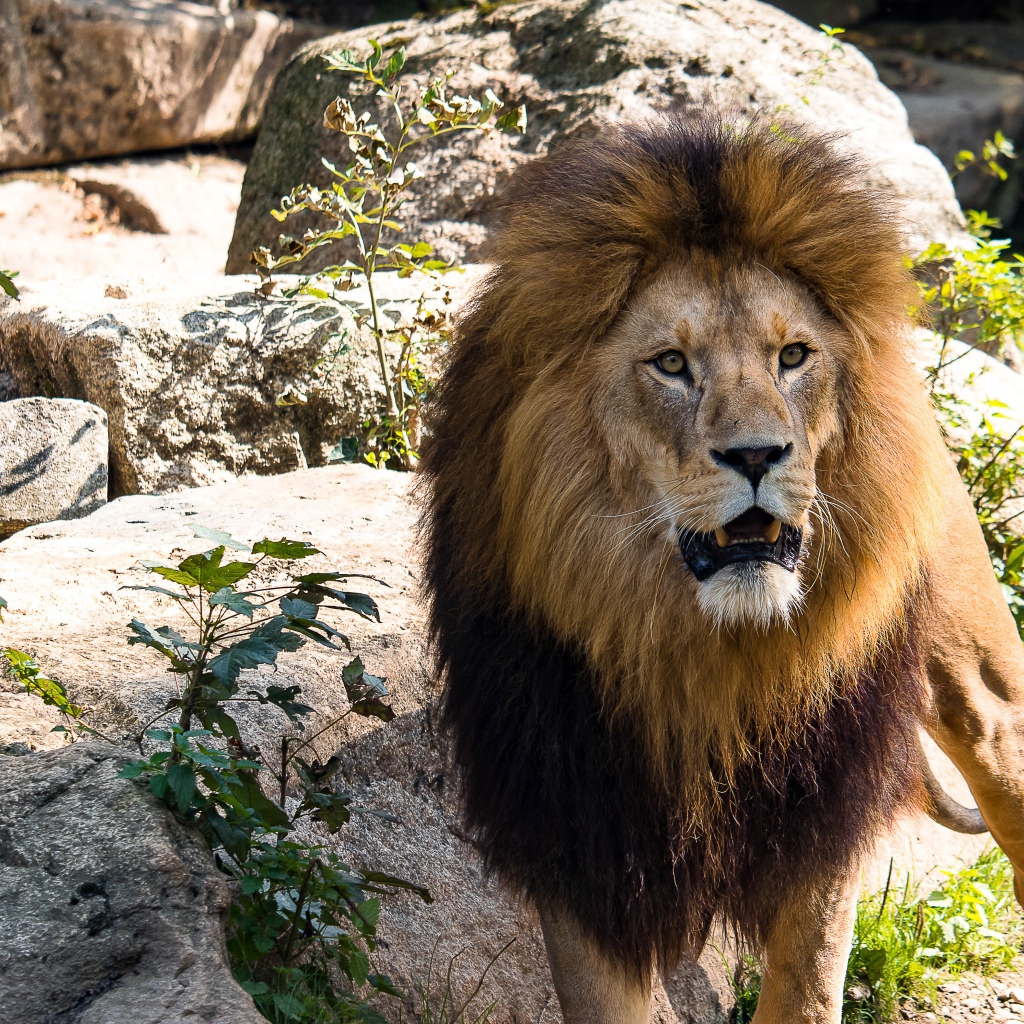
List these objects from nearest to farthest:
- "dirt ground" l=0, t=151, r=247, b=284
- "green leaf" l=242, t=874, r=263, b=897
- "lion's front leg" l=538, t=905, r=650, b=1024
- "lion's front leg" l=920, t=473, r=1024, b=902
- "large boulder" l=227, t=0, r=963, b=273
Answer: "green leaf" l=242, t=874, r=263, b=897 → "lion's front leg" l=538, t=905, r=650, b=1024 → "lion's front leg" l=920, t=473, r=1024, b=902 → "large boulder" l=227, t=0, r=963, b=273 → "dirt ground" l=0, t=151, r=247, b=284

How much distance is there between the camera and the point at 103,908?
180 centimetres

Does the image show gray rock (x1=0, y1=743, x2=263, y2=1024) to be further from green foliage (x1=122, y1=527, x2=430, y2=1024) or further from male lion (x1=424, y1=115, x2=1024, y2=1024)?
male lion (x1=424, y1=115, x2=1024, y2=1024)

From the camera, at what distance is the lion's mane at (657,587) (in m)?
2.07

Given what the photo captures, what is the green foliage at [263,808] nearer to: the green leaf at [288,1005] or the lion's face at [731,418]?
the green leaf at [288,1005]

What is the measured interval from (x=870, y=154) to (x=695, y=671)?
3.97 metres

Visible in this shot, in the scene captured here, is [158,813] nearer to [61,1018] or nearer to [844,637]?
[61,1018]

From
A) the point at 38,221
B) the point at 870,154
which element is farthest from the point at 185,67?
the point at 870,154

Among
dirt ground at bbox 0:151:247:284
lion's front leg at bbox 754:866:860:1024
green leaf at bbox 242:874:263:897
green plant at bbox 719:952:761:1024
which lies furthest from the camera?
dirt ground at bbox 0:151:247:284

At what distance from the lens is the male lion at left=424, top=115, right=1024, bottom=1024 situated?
6.61ft

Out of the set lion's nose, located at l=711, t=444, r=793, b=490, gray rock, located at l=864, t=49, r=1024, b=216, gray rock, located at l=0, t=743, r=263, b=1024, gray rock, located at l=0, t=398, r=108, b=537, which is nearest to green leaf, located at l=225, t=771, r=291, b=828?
gray rock, located at l=0, t=743, r=263, b=1024

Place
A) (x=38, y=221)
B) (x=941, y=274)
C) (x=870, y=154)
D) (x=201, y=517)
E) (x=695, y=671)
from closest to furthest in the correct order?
(x=695, y=671) → (x=201, y=517) → (x=941, y=274) → (x=870, y=154) → (x=38, y=221)

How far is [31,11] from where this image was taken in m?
8.09

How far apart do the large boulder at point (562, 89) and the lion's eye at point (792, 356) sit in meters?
3.11

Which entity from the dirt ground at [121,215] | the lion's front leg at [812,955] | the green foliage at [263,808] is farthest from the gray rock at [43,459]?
the dirt ground at [121,215]
